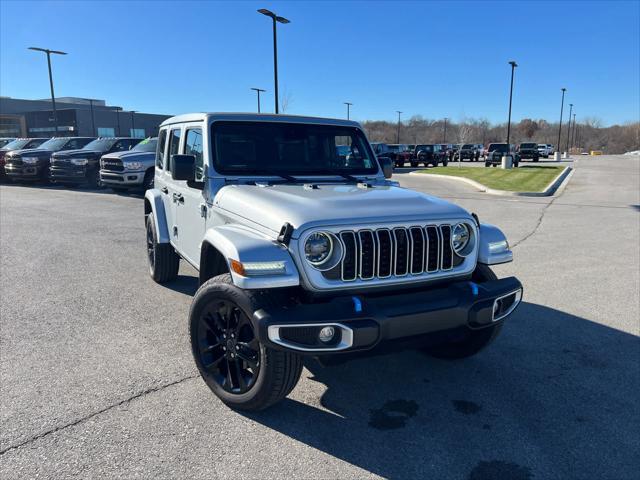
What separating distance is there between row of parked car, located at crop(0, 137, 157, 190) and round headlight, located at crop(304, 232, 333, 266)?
12981 mm

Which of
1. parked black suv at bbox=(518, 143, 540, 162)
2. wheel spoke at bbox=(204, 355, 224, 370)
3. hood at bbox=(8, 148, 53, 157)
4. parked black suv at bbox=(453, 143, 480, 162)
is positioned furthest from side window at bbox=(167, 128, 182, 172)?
parked black suv at bbox=(453, 143, 480, 162)

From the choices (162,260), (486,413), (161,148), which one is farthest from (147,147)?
(486,413)

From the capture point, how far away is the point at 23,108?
264 feet

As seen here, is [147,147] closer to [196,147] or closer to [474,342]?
[196,147]

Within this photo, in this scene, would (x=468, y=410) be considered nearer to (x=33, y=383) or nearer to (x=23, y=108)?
(x=33, y=383)

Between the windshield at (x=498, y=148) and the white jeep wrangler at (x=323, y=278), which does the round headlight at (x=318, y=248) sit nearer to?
the white jeep wrangler at (x=323, y=278)

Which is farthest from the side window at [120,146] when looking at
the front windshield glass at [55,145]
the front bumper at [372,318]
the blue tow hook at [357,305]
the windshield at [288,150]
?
the blue tow hook at [357,305]

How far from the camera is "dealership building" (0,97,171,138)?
225 feet

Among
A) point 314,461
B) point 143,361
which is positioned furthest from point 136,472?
point 143,361

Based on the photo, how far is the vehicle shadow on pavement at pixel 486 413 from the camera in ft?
9.31

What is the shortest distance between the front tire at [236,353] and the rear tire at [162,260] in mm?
2590

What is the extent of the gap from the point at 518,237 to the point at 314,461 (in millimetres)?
7648

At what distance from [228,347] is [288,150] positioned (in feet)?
6.50

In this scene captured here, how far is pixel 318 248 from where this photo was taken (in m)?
3.01
